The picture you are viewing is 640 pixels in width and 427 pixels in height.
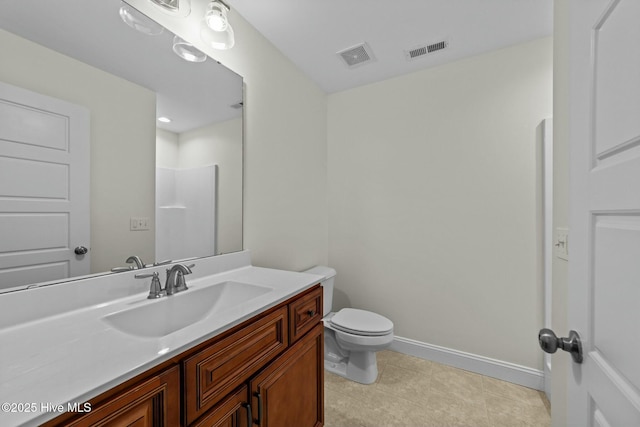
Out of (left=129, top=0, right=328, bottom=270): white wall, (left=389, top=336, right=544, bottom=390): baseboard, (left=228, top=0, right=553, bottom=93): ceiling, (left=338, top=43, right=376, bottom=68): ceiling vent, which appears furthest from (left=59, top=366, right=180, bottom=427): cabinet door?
(left=338, top=43, right=376, bottom=68): ceiling vent

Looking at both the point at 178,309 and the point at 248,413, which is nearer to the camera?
the point at 248,413

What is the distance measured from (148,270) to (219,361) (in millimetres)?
586

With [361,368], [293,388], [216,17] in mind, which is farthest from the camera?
[361,368]

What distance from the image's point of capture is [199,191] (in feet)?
4.71


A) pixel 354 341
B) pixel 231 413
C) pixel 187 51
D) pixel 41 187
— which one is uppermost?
pixel 187 51

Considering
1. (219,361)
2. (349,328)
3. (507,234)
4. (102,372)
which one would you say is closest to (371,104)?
(507,234)

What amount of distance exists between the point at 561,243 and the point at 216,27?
69.8 inches

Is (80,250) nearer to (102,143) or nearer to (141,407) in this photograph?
(102,143)

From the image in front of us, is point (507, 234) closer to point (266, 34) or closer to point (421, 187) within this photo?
point (421, 187)

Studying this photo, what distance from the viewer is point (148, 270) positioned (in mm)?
1106

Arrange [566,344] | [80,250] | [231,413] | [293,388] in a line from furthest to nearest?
[293,388], [80,250], [231,413], [566,344]

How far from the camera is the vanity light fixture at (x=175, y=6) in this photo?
1154 millimetres

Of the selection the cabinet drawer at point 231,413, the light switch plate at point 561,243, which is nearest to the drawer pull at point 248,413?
the cabinet drawer at point 231,413

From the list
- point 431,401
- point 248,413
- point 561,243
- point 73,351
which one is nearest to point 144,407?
point 73,351
